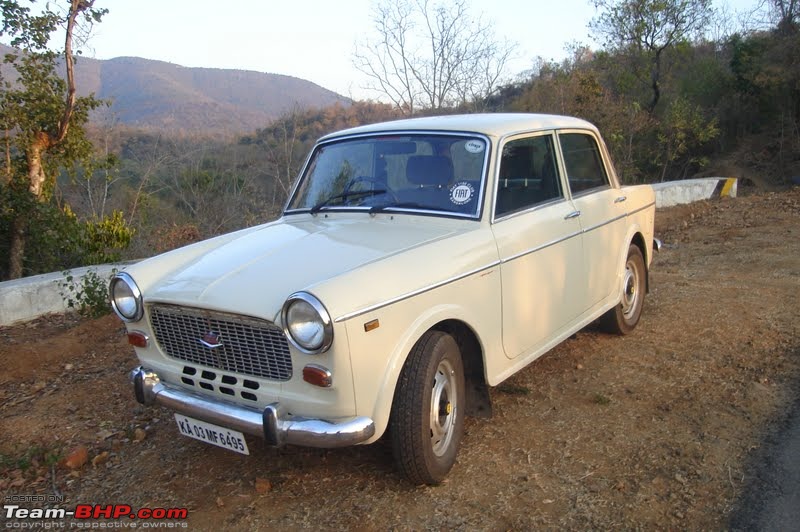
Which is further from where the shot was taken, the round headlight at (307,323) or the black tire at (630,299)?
the black tire at (630,299)

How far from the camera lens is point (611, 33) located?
22.3 m

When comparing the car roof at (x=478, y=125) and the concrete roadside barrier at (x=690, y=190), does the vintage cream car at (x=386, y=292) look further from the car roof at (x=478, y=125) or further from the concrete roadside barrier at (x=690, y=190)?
the concrete roadside barrier at (x=690, y=190)

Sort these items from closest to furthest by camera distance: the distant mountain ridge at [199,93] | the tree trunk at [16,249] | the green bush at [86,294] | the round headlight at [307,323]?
the round headlight at [307,323] < the green bush at [86,294] < the tree trunk at [16,249] < the distant mountain ridge at [199,93]

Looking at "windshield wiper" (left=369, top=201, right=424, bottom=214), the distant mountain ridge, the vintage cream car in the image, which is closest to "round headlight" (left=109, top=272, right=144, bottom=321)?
the vintage cream car

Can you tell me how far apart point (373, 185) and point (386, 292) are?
1.32 m

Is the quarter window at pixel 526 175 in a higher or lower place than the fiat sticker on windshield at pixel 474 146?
lower

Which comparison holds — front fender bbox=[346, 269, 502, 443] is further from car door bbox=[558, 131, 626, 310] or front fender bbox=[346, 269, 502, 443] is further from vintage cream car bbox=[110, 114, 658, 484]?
car door bbox=[558, 131, 626, 310]

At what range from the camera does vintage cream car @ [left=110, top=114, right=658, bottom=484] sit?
Answer: 279 cm

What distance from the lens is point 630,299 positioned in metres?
5.38

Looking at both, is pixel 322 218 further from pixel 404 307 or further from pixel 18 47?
pixel 18 47

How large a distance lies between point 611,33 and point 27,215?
64.8 ft

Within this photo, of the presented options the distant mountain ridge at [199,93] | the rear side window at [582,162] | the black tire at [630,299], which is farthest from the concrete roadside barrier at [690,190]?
the distant mountain ridge at [199,93]

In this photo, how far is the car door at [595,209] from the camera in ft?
14.6

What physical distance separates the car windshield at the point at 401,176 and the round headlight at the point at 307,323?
1.24 meters
